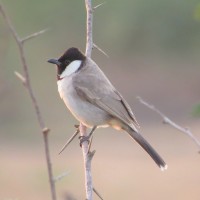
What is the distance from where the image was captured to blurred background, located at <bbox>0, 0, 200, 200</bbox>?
10273 mm

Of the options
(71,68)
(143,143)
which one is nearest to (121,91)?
(71,68)

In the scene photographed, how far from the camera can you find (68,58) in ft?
13.9

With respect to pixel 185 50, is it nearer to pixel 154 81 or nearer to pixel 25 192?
pixel 154 81

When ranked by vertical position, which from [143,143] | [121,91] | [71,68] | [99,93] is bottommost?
[121,91]

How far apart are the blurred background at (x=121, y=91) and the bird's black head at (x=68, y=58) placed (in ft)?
17.4

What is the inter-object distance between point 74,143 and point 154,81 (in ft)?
9.15

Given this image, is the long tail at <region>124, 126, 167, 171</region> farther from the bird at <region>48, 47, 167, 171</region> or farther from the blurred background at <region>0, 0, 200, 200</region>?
the blurred background at <region>0, 0, 200, 200</region>

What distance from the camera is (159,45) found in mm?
14586

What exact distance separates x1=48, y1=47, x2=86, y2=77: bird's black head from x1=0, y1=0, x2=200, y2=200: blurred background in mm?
5289

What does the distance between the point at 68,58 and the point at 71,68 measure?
0.08 meters

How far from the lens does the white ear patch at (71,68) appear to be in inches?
166

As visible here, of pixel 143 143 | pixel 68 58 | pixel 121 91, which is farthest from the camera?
pixel 121 91

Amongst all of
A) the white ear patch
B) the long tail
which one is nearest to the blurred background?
the white ear patch

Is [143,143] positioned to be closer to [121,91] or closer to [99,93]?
[99,93]
